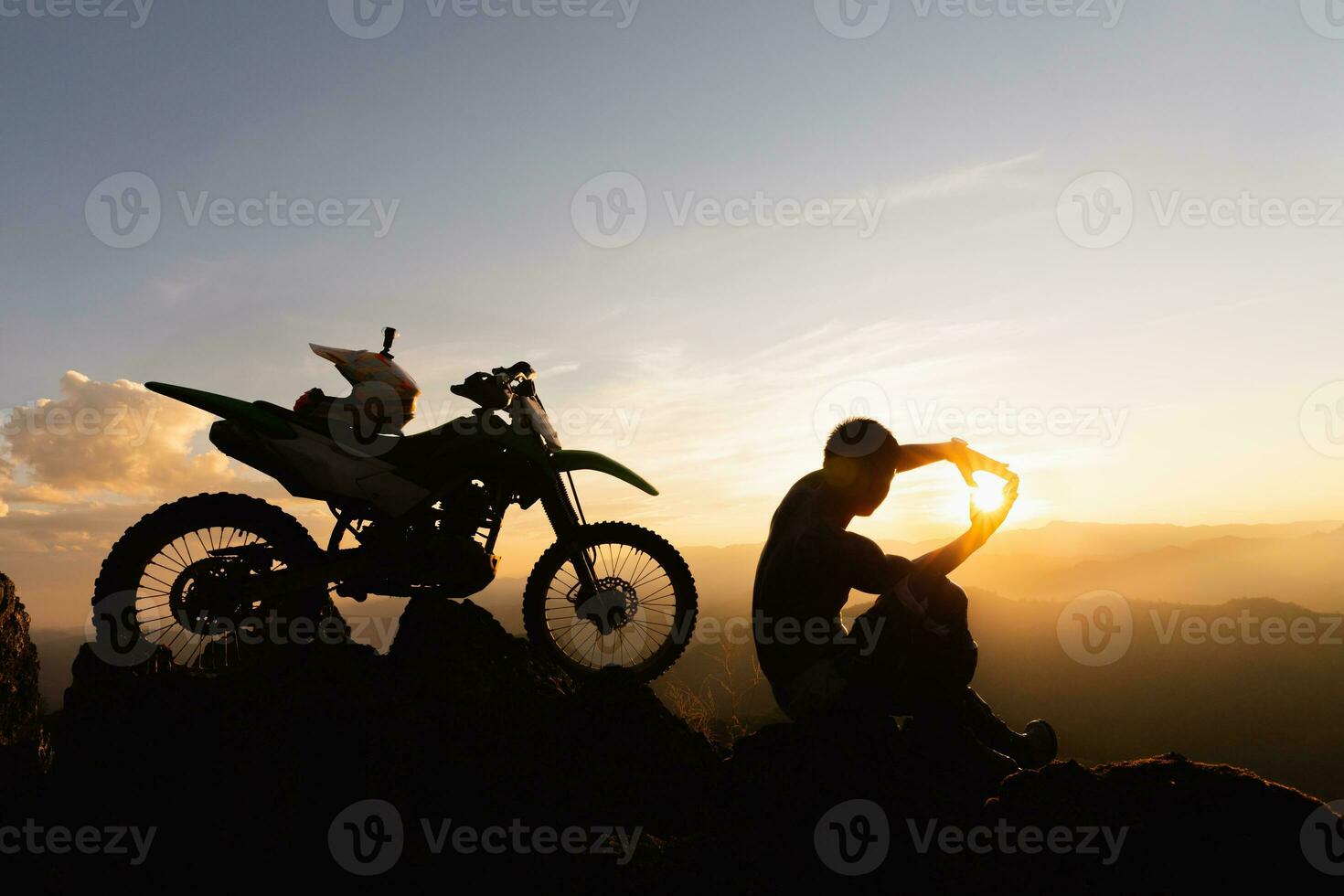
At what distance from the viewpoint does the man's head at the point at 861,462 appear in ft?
13.9

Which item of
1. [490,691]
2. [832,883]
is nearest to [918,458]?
[832,883]

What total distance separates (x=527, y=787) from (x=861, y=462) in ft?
9.81

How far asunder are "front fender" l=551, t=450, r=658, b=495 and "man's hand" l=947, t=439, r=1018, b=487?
269cm

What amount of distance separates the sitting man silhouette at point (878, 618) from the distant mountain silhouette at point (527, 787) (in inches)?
11.9

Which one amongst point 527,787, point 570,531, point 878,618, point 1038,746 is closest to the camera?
point 878,618

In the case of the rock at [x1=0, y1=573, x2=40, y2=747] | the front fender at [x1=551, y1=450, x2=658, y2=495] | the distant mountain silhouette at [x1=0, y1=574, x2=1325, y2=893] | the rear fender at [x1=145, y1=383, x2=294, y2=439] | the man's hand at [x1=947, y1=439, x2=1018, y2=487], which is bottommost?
the distant mountain silhouette at [x1=0, y1=574, x2=1325, y2=893]

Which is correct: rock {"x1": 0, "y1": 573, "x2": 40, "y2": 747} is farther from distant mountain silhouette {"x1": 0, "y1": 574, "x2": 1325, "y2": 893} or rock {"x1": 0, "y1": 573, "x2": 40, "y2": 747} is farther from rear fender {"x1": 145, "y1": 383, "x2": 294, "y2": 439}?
rear fender {"x1": 145, "y1": 383, "x2": 294, "y2": 439}

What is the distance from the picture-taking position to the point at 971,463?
13.9 ft

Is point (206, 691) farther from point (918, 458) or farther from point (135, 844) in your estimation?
point (918, 458)

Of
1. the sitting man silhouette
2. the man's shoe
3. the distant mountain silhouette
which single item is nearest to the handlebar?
the distant mountain silhouette

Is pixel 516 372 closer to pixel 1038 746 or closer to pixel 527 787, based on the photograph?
pixel 527 787

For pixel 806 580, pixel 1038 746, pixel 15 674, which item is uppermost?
pixel 806 580

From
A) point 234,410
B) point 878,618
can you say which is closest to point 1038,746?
point 878,618

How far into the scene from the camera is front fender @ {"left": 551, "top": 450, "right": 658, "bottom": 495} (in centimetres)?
630
